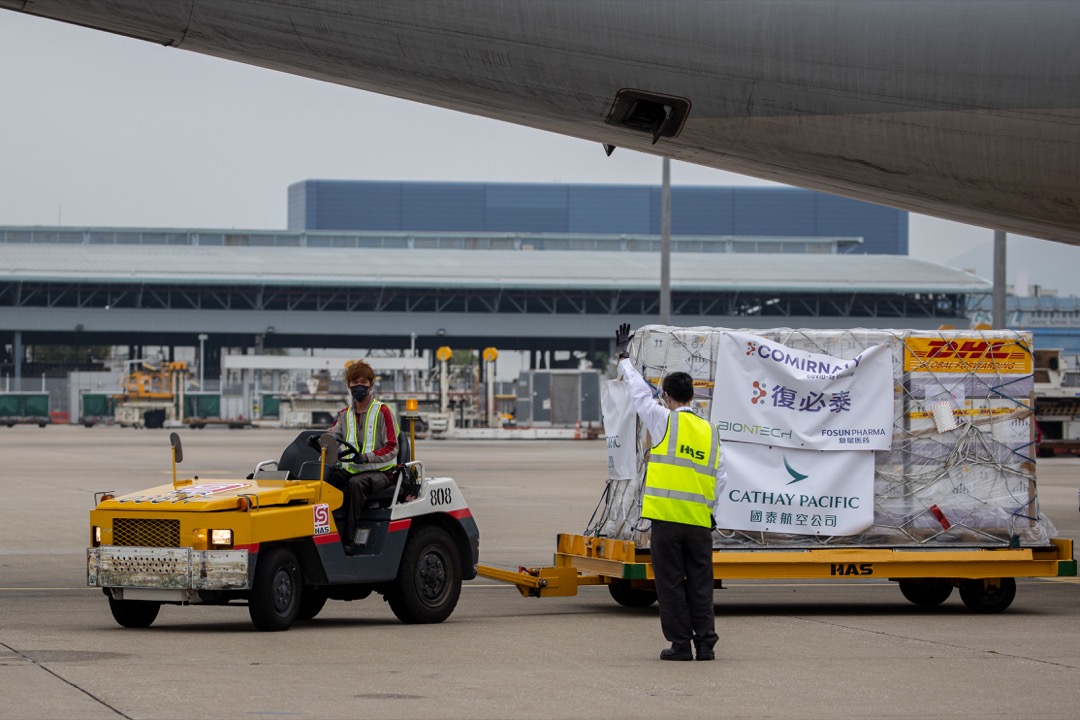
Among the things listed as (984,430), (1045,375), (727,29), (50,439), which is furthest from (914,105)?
(50,439)

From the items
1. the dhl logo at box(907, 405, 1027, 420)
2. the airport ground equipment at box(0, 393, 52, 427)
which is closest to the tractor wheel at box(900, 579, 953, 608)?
the dhl logo at box(907, 405, 1027, 420)

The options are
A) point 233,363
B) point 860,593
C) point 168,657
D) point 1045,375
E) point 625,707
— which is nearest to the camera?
point 625,707

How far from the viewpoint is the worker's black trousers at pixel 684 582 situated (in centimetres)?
1020

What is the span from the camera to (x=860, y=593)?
50.4 ft

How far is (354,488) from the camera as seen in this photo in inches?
466

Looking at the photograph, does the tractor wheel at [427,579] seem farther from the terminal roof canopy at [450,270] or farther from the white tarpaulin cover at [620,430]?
the terminal roof canopy at [450,270]

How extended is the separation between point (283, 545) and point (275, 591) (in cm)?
34

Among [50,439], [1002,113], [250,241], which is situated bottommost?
[50,439]

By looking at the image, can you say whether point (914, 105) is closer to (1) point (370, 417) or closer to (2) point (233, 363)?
(1) point (370, 417)

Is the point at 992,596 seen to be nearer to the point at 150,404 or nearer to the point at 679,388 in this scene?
the point at 679,388

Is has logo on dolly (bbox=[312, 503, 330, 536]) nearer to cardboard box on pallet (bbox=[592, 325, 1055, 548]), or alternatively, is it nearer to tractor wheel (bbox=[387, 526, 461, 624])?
tractor wheel (bbox=[387, 526, 461, 624])

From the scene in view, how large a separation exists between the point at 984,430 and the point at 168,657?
24.9 feet

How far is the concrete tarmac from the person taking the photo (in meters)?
8.25

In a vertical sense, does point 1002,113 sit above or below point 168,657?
above
